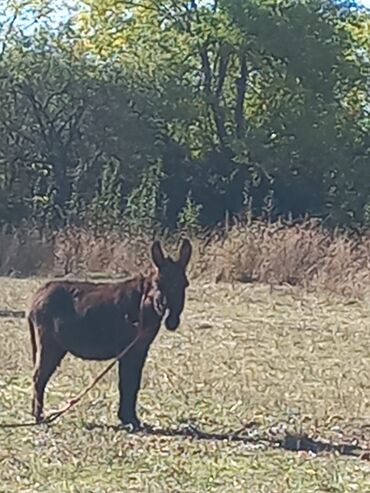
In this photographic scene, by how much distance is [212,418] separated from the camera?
9.81 m

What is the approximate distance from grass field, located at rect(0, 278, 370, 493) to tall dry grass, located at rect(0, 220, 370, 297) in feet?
17.8

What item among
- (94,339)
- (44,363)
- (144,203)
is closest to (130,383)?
(94,339)

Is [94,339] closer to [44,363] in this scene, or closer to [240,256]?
[44,363]

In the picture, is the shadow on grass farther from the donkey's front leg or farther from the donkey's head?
the donkey's head

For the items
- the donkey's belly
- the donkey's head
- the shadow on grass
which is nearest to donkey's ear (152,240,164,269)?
the donkey's head

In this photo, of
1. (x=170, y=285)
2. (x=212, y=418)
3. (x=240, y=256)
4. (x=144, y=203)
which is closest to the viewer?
(x=170, y=285)

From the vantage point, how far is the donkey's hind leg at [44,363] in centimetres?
950

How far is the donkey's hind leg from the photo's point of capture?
9.50m

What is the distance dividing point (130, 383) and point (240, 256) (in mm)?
13141

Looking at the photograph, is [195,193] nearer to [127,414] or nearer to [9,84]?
[9,84]

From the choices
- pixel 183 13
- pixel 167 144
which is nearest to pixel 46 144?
pixel 167 144

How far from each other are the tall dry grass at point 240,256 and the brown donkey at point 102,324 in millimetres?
11498

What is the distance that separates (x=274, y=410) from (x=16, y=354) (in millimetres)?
3645

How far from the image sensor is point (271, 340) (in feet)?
48.7
